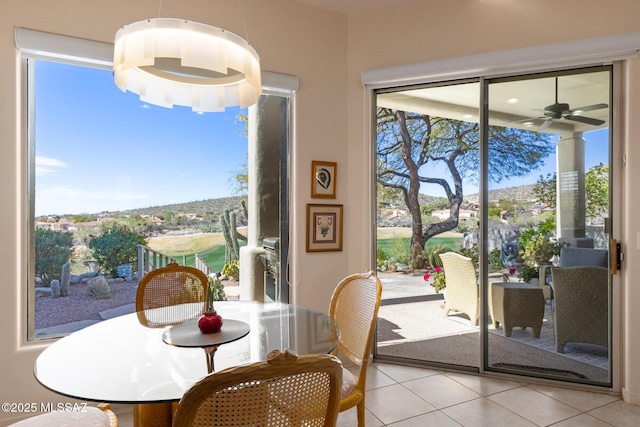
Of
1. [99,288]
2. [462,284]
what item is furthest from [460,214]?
[99,288]

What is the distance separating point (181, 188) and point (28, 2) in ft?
4.61

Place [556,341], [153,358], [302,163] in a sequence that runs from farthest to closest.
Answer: [302,163] → [556,341] → [153,358]

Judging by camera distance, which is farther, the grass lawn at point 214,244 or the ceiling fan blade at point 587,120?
the grass lawn at point 214,244

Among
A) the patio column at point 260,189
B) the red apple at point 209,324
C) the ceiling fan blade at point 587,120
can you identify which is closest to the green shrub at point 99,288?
the patio column at point 260,189

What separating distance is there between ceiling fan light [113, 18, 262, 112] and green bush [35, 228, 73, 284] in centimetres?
135

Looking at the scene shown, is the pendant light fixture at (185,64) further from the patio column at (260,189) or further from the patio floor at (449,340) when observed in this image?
the patio floor at (449,340)

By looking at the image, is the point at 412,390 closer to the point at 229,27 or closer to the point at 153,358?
the point at 153,358

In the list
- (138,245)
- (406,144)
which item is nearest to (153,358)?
(138,245)

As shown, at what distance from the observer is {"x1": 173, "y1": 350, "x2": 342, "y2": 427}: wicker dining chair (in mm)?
811

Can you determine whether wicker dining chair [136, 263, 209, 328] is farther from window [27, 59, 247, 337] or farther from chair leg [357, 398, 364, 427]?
chair leg [357, 398, 364, 427]

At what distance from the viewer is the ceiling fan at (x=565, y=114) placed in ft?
8.52

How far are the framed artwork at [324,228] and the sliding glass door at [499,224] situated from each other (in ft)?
1.22

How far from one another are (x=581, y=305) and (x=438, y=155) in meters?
1.52

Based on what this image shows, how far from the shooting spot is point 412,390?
8.56ft
